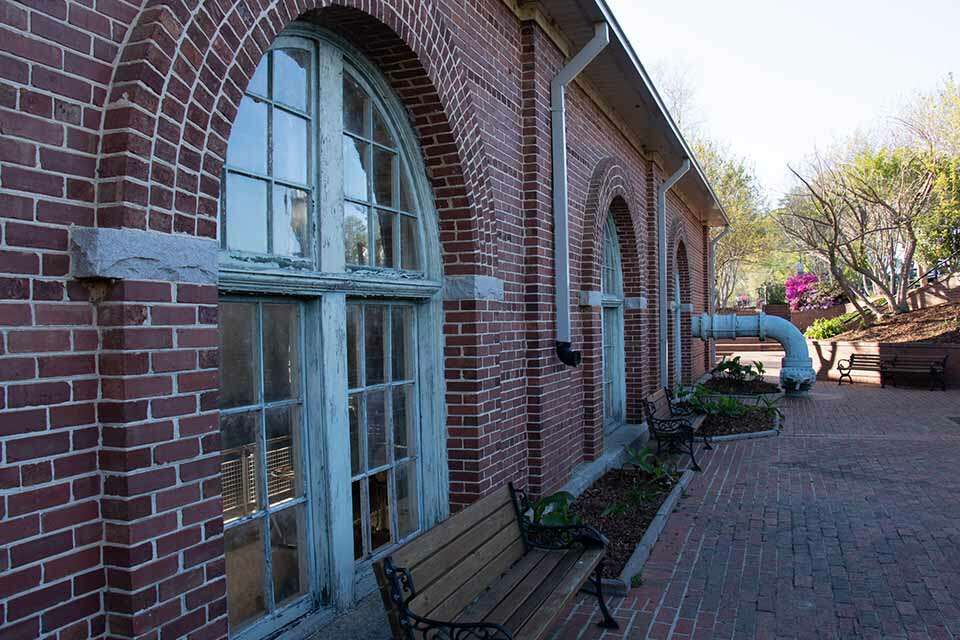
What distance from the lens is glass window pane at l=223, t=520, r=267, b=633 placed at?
311cm

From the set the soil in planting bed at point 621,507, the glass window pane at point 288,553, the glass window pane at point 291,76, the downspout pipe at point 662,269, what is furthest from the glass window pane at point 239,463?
the downspout pipe at point 662,269

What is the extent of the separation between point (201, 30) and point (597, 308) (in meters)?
5.80

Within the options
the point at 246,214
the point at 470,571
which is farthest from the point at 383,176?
the point at 470,571

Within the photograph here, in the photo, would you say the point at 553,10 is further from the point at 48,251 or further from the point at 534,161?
the point at 48,251

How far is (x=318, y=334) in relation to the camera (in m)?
3.65

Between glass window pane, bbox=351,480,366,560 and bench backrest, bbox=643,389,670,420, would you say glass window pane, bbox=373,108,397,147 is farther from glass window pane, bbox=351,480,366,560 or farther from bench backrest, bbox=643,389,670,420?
bench backrest, bbox=643,389,670,420

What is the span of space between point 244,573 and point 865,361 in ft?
56.2

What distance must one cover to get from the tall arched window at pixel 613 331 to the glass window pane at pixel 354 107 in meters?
5.95

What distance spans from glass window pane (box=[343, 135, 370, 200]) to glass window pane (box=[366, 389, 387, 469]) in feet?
3.84

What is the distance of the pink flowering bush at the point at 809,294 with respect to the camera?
33312 millimetres

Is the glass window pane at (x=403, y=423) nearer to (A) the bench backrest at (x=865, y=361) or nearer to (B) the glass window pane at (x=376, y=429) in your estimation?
(B) the glass window pane at (x=376, y=429)

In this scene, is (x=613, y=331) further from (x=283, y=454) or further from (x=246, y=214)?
(x=246, y=214)

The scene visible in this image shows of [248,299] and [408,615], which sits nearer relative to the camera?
[408,615]

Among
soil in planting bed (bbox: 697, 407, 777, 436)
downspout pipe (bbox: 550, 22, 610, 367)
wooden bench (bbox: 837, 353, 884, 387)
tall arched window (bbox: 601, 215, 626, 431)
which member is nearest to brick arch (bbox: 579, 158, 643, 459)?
tall arched window (bbox: 601, 215, 626, 431)
